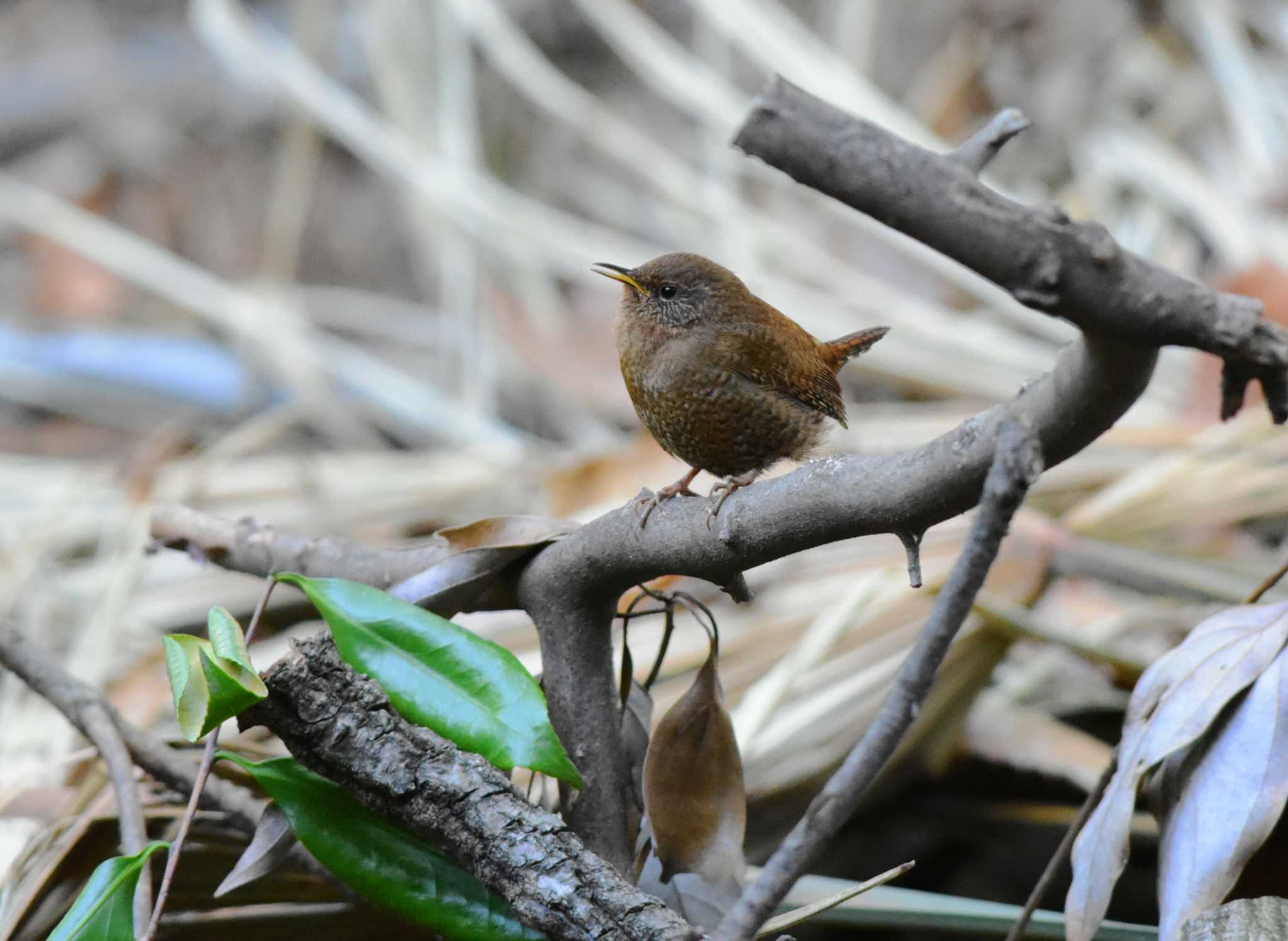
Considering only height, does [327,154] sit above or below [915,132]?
above

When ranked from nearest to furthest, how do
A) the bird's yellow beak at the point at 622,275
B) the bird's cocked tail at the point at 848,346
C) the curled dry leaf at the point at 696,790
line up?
the curled dry leaf at the point at 696,790 < the bird's yellow beak at the point at 622,275 < the bird's cocked tail at the point at 848,346

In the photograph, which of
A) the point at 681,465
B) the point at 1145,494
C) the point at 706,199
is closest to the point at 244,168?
the point at 706,199

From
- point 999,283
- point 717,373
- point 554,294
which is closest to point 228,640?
point 999,283

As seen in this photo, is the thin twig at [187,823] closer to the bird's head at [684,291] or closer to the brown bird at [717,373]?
the brown bird at [717,373]

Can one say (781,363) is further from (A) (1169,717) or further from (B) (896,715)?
(B) (896,715)

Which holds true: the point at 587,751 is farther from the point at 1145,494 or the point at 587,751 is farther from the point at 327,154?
the point at 327,154

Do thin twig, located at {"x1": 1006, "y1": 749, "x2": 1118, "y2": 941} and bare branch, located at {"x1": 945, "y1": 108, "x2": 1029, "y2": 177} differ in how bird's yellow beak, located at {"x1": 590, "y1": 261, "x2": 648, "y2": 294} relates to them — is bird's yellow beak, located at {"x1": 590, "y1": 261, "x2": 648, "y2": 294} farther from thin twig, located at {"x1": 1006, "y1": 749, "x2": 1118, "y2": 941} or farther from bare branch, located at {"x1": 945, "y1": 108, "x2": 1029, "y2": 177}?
bare branch, located at {"x1": 945, "y1": 108, "x2": 1029, "y2": 177}

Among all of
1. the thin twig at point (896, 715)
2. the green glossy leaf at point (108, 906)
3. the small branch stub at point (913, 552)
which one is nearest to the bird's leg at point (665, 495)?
the small branch stub at point (913, 552)
